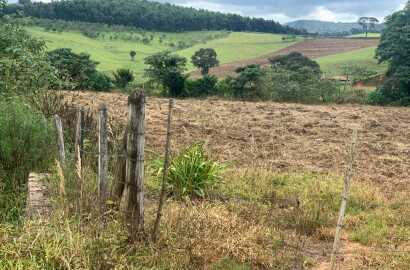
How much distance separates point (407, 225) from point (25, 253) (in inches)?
181

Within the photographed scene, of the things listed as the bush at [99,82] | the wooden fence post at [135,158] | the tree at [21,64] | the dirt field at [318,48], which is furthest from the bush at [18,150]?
the dirt field at [318,48]

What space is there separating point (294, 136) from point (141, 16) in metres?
57.2

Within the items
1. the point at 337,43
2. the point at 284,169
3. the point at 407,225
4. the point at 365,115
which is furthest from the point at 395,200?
the point at 337,43

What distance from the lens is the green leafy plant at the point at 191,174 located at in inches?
244

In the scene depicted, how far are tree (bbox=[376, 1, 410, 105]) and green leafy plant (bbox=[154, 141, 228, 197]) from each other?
18.8 metres

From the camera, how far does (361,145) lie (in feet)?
38.3

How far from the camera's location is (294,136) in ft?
41.1

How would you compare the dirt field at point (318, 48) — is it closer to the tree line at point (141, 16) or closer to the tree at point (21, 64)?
the tree line at point (141, 16)

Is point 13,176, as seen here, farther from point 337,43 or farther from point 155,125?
point 337,43

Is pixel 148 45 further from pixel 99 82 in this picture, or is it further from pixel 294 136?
pixel 294 136

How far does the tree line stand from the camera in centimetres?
6253

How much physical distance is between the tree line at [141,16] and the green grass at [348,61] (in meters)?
28.2

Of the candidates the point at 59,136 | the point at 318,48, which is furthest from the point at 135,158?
the point at 318,48

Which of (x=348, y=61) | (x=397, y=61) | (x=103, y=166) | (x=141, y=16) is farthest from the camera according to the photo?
(x=141, y=16)
